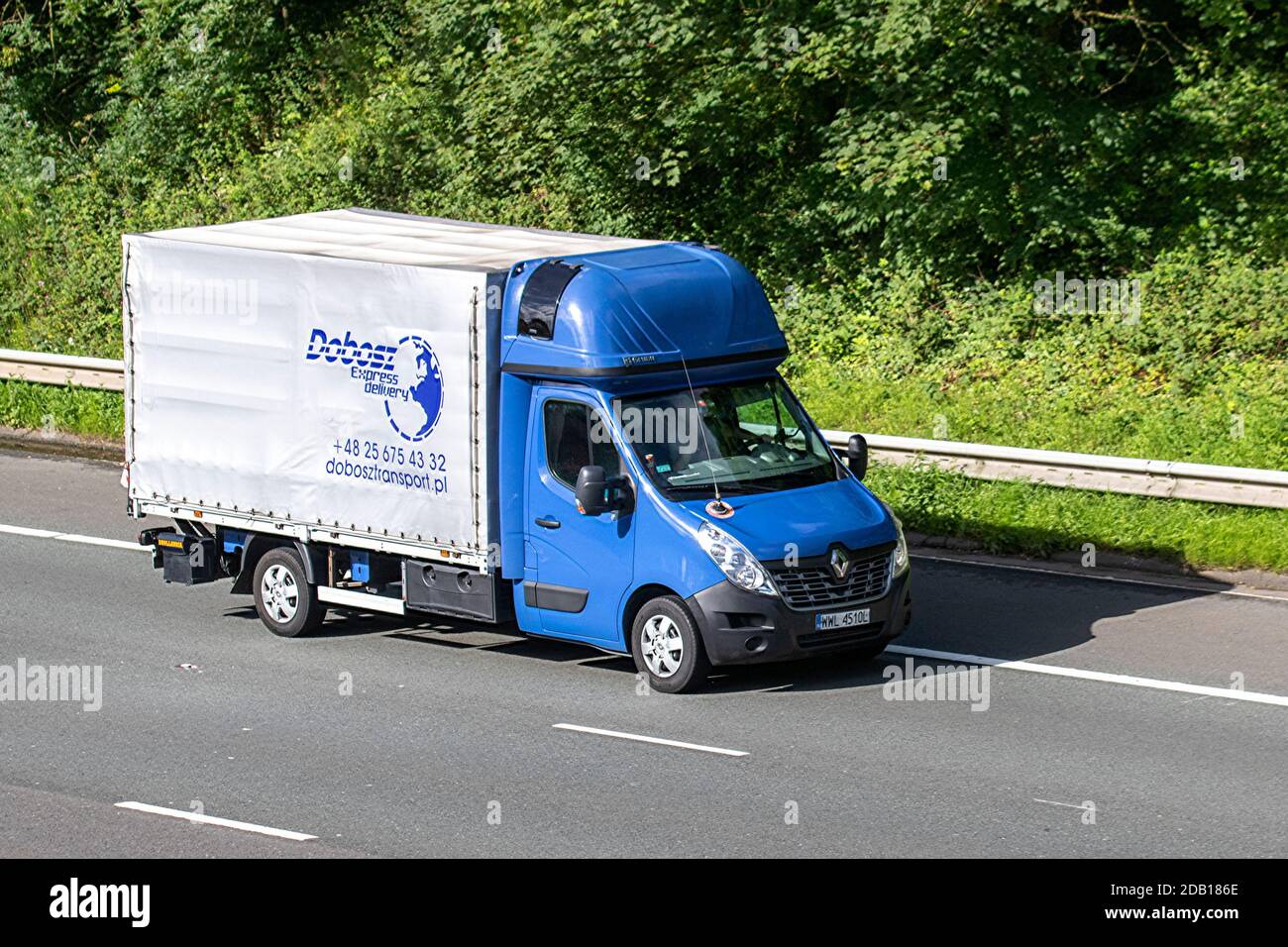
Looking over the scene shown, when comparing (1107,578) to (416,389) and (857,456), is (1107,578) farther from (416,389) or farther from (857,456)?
(416,389)

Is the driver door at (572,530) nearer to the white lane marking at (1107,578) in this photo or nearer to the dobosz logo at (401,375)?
the dobosz logo at (401,375)

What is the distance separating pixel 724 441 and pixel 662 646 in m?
1.54

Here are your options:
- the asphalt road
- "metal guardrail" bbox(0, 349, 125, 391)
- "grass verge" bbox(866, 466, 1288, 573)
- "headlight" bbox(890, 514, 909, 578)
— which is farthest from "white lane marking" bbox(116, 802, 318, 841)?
"metal guardrail" bbox(0, 349, 125, 391)

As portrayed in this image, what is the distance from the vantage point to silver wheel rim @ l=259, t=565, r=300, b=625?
15547 millimetres

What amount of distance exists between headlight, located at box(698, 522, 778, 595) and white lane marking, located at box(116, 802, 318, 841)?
3675 mm

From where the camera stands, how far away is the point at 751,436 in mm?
14219

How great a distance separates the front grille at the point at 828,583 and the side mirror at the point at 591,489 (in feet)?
4.16

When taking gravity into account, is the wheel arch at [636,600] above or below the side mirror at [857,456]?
below

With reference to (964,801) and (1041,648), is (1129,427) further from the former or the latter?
(964,801)

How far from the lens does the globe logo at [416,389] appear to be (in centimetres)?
1422

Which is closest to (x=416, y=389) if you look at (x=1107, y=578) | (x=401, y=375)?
(x=401, y=375)

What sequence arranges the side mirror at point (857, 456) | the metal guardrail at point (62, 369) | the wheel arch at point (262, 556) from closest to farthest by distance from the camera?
the side mirror at point (857, 456) < the wheel arch at point (262, 556) < the metal guardrail at point (62, 369)

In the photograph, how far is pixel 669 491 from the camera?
13.6 m

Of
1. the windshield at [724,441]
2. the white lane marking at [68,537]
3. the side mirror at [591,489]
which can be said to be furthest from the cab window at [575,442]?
the white lane marking at [68,537]
